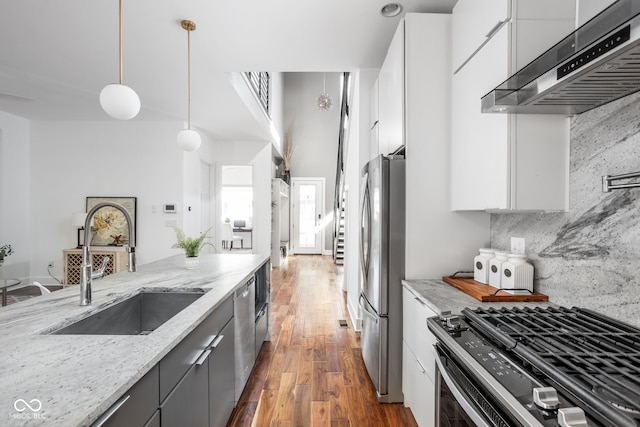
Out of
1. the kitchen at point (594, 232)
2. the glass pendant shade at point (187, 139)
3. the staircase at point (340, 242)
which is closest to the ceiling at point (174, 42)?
the glass pendant shade at point (187, 139)

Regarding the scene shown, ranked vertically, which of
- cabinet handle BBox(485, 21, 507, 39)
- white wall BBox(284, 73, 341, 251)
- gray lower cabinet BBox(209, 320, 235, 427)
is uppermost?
white wall BBox(284, 73, 341, 251)

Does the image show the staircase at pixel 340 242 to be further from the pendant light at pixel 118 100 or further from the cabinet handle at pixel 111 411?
the cabinet handle at pixel 111 411

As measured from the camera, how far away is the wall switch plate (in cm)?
171

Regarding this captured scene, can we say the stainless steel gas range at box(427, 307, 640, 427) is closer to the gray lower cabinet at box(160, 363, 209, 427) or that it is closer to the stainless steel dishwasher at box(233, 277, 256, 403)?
the gray lower cabinet at box(160, 363, 209, 427)

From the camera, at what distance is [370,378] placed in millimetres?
2270

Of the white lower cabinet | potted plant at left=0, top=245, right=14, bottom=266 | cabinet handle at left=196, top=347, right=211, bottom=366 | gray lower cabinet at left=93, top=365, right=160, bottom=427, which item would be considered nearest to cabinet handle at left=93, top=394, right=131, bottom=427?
gray lower cabinet at left=93, top=365, right=160, bottom=427

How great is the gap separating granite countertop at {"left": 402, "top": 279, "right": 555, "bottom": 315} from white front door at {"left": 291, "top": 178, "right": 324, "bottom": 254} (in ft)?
22.6

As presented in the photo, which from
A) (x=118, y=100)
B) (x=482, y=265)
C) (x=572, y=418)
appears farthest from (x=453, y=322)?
(x=118, y=100)

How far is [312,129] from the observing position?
8953 millimetres

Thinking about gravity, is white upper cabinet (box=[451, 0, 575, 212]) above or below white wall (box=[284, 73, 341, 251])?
below

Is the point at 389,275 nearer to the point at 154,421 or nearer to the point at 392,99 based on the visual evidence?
the point at 392,99

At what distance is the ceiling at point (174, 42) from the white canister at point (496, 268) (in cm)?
181

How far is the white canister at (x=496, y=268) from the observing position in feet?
5.51

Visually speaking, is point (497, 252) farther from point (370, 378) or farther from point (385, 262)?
point (370, 378)
